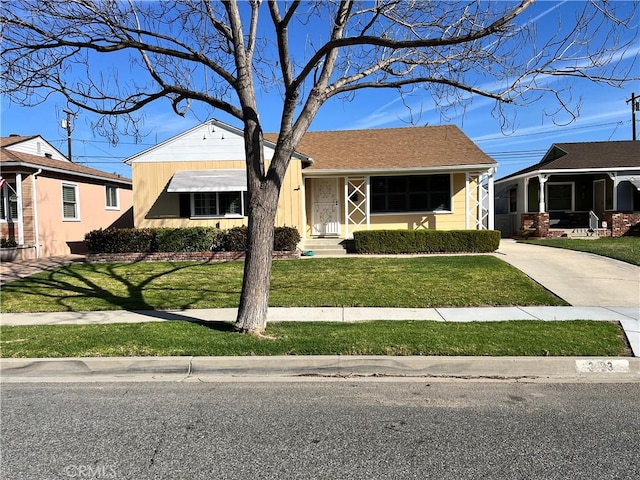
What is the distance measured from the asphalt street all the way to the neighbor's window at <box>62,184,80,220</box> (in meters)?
14.8

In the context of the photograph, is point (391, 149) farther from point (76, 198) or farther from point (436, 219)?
point (76, 198)

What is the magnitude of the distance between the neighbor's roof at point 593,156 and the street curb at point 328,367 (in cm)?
1732

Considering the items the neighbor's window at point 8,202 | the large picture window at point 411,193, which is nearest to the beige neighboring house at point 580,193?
the large picture window at point 411,193

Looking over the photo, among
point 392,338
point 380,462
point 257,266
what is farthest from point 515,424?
point 257,266

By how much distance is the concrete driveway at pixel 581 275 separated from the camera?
29.9 ft

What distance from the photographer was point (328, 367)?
5664 mm

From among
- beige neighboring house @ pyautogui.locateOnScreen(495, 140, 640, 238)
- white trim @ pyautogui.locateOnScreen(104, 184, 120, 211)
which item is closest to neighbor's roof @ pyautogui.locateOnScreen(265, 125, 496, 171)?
beige neighboring house @ pyautogui.locateOnScreen(495, 140, 640, 238)

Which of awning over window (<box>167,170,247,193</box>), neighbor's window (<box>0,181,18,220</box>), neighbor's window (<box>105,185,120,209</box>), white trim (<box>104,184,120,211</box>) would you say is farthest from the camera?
neighbor's window (<box>105,185,120,209</box>)

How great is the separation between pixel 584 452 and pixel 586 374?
2253 millimetres

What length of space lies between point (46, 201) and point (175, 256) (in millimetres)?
6445

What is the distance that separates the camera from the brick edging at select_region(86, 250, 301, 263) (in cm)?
1447

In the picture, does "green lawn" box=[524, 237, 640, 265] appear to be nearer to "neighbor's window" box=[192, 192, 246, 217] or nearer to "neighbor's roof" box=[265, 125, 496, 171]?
"neighbor's roof" box=[265, 125, 496, 171]

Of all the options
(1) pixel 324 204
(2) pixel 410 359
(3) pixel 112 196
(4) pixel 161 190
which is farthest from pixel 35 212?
(2) pixel 410 359

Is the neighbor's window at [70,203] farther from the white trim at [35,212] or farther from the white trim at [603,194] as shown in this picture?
the white trim at [603,194]
